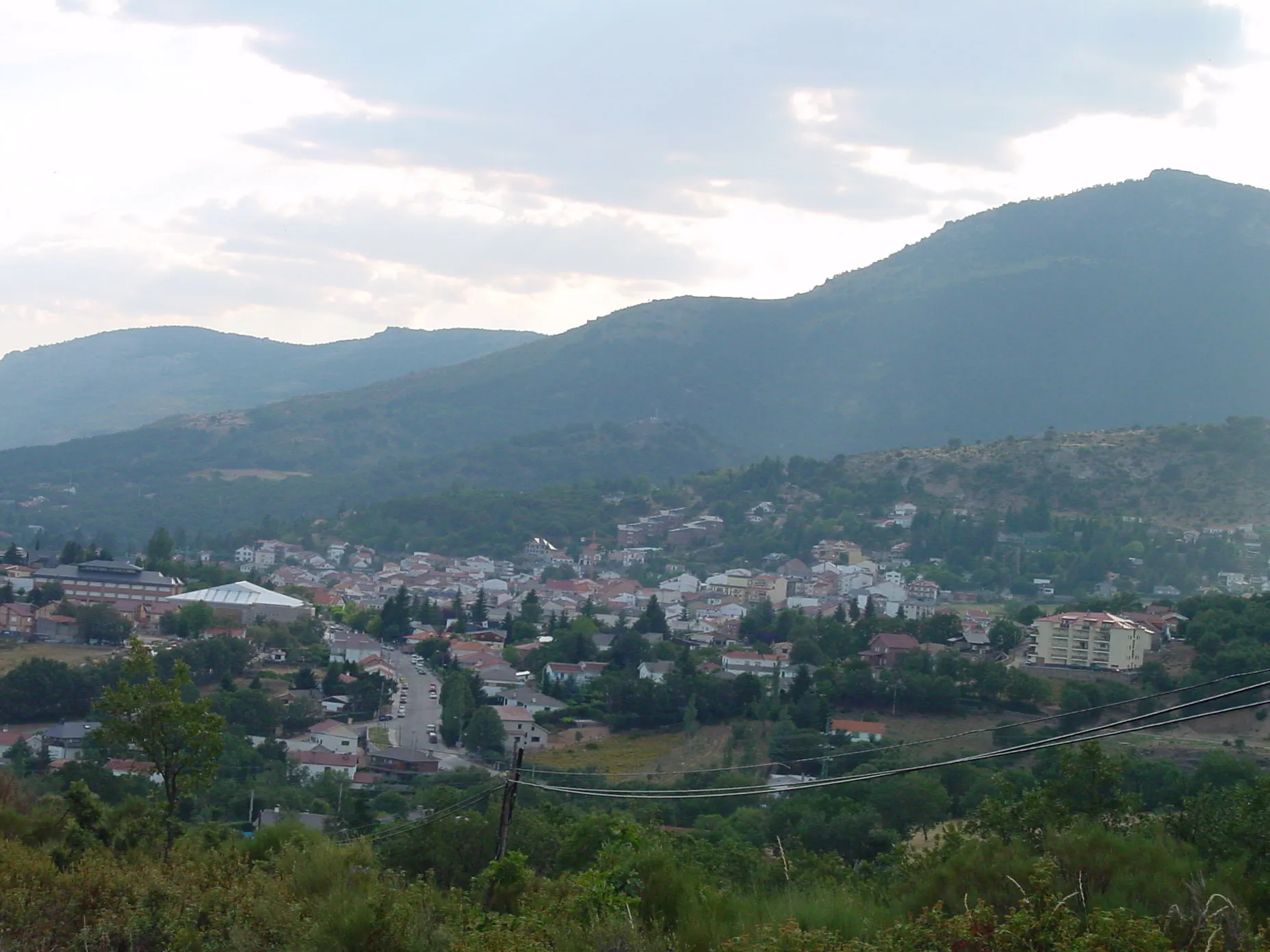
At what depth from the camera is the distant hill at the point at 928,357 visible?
117625mm

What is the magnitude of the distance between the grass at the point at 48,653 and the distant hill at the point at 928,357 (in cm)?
7301

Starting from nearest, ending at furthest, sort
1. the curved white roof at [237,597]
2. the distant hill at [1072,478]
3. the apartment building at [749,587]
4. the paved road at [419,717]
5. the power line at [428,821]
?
the power line at [428,821] → the paved road at [419,717] → the curved white roof at [237,597] → the apartment building at [749,587] → the distant hill at [1072,478]

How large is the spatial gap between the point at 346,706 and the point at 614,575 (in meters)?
35.6

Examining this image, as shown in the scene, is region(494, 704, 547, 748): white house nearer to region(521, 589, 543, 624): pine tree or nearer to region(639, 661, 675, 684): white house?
region(639, 661, 675, 684): white house

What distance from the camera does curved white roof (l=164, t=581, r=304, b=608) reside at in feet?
125

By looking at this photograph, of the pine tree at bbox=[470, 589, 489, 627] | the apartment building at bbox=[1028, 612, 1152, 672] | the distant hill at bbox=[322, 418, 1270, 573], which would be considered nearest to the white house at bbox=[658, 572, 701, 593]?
the distant hill at bbox=[322, 418, 1270, 573]

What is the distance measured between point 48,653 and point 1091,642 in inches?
895

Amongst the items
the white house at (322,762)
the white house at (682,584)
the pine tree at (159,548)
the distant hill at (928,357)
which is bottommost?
the white house at (682,584)

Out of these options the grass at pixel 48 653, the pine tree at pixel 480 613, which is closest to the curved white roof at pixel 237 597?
the pine tree at pixel 480 613

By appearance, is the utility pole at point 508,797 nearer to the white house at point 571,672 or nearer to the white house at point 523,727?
the white house at point 523,727

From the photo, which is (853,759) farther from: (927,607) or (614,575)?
(614,575)

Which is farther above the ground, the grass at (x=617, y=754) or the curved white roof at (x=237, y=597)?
the curved white roof at (x=237, y=597)

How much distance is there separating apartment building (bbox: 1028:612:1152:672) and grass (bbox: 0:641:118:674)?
20661 millimetres

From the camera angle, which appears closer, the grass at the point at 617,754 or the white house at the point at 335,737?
the grass at the point at 617,754
